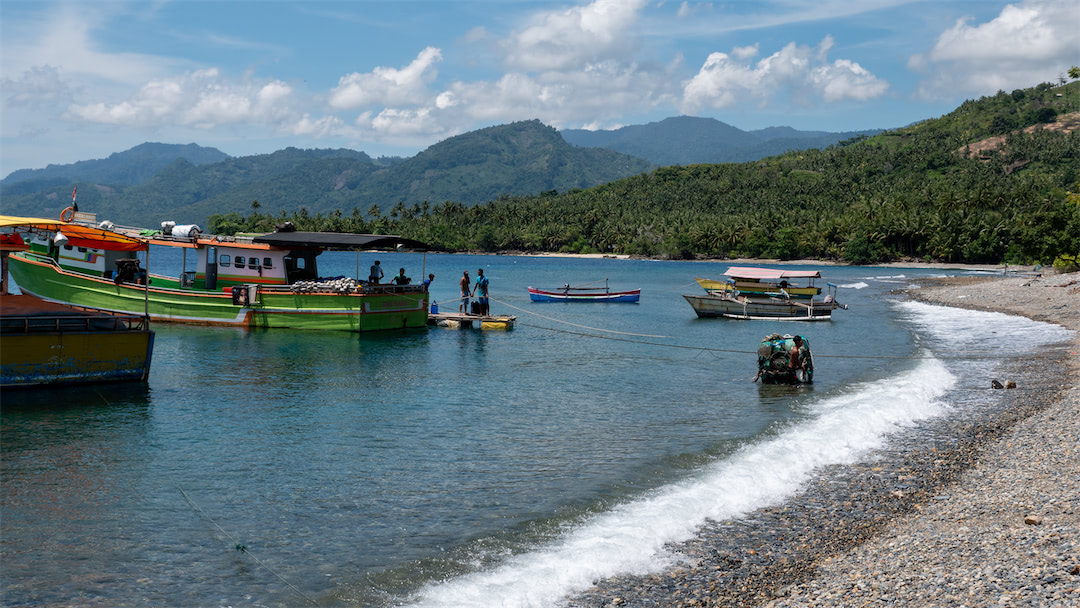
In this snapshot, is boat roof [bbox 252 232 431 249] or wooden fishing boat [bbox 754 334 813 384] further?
boat roof [bbox 252 232 431 249]

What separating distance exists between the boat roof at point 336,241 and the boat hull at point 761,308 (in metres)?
19.6

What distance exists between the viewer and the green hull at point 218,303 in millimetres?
34875

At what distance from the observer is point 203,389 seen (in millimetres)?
22688

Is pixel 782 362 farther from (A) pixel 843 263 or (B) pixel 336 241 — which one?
(A) pixel 843 263

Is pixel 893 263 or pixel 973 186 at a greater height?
pixel 973 186

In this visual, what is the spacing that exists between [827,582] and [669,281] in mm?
85485

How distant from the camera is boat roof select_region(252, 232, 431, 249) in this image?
34.0 meters

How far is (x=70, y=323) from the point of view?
2034 cm

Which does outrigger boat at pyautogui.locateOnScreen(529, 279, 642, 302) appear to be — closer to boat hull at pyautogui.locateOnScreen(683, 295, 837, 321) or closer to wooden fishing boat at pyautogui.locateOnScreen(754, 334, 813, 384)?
boat hull at pyautogui.locateOnScreen(683, 295, 837, 321)

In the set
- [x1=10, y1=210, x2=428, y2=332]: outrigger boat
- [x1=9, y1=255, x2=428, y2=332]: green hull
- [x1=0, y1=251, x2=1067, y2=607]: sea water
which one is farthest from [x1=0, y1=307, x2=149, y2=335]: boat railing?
[x1=9, y1=255, x2=428, y2=332]: green hull

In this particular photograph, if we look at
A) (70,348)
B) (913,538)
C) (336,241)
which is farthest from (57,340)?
(913,538)

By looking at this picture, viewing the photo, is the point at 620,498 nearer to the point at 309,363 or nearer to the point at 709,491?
the point at 709,491

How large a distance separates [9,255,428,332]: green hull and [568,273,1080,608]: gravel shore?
2479 cm

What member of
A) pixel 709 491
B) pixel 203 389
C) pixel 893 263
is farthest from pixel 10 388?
pixel 893 263
